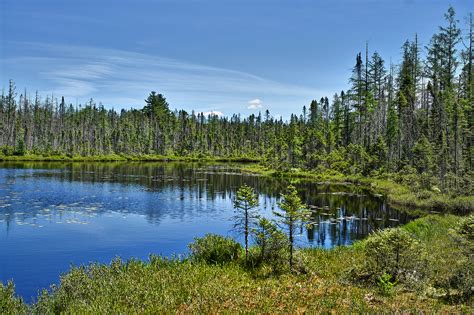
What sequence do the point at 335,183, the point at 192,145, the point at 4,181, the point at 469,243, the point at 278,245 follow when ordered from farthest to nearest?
the point at 192,145
the point at 335,183
the point at 4,181
the point at 278,245
the point at 469,243

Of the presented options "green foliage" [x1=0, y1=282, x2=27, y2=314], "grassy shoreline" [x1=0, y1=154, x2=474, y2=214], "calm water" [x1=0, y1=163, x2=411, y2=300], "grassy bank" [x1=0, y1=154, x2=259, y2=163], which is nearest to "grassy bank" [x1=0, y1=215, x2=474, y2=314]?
"green foliage" [x1=0, y1=282, x2=27, y2=314]

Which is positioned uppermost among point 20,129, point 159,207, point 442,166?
point 20,129

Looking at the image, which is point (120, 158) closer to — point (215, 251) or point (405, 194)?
point (405, 194)

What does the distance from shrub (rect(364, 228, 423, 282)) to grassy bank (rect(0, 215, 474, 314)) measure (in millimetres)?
397

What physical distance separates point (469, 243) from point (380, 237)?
118 inches

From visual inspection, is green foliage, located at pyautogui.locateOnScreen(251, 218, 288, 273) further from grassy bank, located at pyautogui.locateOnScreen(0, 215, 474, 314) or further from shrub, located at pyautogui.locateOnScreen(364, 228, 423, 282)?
shrub, located at pyautogui.locateOnScreen(364, 228, 423, 282)

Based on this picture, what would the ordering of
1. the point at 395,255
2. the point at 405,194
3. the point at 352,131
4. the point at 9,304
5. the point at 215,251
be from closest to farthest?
the point at 9,304
the point at 395,255
the point at 215,251
the point at 405,194
the point at 352,131

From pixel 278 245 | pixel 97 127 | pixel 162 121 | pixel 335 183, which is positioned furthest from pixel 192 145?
pixel 278 245

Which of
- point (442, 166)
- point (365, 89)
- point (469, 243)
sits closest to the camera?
point (469, 243)

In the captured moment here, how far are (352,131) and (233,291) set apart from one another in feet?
266

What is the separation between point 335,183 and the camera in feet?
206

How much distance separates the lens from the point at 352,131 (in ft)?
289

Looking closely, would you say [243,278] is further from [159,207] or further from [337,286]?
[159,207]

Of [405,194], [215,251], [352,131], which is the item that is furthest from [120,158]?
[215,251]
